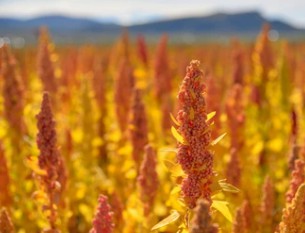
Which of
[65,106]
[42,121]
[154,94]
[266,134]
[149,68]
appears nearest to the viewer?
[42,121]

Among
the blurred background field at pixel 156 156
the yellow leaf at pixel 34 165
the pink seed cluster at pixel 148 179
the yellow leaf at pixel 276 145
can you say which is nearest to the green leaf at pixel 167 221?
the blurred background field at pixel 156 156

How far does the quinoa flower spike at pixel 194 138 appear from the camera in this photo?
2.02 metres

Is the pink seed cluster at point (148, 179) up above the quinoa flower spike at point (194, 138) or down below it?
below

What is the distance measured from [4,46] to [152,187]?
8.39 ft

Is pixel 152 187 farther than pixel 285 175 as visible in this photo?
No

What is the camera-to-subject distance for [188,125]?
2035 mm

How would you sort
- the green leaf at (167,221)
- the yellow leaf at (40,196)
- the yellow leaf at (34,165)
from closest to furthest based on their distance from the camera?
1. the green leaf at (167,221)
2. the yellow leaf at (34,165)
3. the yellow leaf at (40,196)

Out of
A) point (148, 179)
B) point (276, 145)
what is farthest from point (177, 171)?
point (276, 145)

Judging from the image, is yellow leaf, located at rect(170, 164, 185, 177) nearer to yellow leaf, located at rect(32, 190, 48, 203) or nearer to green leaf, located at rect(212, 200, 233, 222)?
green leaf, located at rect(212, 200, 233, 222)

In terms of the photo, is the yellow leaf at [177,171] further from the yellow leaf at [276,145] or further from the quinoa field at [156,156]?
the yellow leaf at [276,145]

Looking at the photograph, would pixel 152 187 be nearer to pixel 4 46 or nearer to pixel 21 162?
pixel 21 162

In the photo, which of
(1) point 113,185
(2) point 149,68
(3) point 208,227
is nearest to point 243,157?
(1) point 113,185

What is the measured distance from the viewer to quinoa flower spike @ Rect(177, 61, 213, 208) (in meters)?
2.02

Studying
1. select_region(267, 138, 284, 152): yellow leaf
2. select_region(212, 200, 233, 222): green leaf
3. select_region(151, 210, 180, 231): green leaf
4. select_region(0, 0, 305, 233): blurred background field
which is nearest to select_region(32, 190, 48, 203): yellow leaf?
select_region(0, 0, 305, 233): blurred background field
